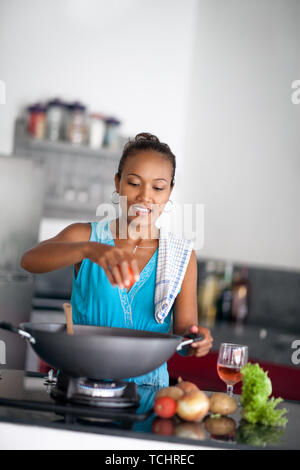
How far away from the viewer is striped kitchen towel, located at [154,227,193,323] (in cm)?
155

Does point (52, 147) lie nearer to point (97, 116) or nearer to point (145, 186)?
point (97, 116)

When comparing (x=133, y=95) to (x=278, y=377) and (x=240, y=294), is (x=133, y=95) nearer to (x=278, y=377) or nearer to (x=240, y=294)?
(x=240, y=294)

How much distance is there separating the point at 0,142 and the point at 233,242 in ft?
5.61

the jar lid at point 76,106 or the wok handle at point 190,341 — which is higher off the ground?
the jar lid at point 76,106

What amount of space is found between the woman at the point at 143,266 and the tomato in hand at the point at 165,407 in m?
0.37

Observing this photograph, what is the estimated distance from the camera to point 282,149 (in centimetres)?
368

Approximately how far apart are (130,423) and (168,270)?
1.81ft

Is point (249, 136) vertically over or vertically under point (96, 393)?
over

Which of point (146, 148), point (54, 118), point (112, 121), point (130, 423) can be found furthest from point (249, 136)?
point (130, 423)

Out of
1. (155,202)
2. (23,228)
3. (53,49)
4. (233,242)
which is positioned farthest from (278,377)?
(53,49)

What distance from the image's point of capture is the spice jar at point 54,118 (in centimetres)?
396

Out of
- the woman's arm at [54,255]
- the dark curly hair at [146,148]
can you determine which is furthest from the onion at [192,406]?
the dark curly hair at [146,148]

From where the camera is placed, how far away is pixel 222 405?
4.11 feet

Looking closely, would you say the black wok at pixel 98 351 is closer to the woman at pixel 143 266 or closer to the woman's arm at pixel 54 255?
the woman's arm at pixel 54 255
